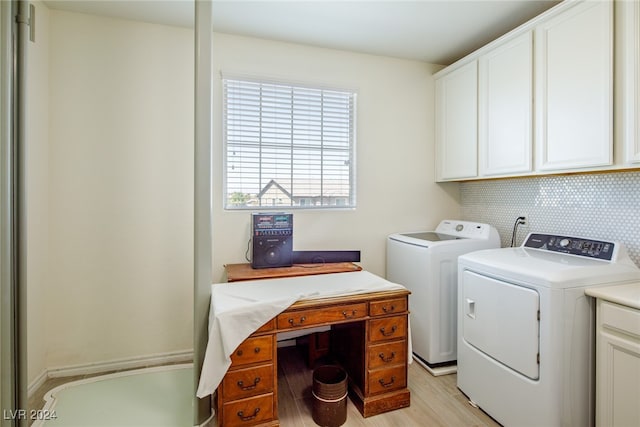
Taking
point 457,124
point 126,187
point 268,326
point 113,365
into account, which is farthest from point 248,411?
point 457,124

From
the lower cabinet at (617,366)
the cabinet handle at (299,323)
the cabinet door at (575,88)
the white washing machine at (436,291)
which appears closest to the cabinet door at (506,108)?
the cabinet door at (575,88)

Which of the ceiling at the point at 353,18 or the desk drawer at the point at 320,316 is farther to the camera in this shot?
the ceiling at the point at 353,18

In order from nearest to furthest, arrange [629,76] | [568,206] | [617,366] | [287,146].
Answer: [617,366]
[629,76]
[568,206]
[287,146]

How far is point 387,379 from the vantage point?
73.2 inches

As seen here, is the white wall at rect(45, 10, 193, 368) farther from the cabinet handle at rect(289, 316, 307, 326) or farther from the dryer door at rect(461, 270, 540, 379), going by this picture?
the dryer door at rect(461, 270, 540, 379)

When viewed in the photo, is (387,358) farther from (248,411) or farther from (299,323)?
(248,411)

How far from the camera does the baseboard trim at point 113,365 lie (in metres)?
2.16

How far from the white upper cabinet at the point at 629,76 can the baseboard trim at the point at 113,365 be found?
3097 millimetres

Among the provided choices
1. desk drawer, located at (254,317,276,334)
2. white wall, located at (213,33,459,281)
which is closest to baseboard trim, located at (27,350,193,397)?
white wall, located at (213,33,459,281)

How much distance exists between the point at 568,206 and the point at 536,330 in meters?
1.10

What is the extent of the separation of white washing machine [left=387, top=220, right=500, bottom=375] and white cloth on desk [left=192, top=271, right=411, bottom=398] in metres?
→ 0.53

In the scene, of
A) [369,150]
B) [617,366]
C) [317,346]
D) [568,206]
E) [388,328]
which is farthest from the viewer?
[369,150]

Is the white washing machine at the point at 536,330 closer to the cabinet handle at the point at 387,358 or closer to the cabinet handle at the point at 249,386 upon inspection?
the cabinet handle at the point at 387,358

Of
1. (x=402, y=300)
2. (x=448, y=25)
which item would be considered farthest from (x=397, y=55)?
(x=402, y=300)
